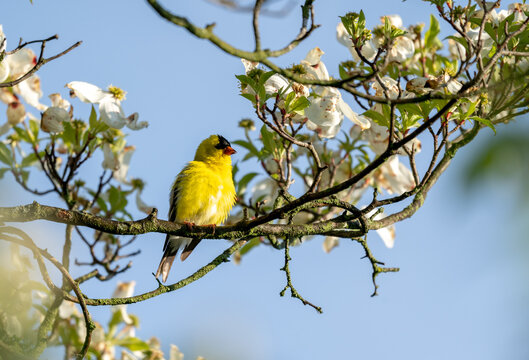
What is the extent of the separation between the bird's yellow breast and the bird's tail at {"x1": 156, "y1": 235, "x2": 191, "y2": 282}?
0.48 meters

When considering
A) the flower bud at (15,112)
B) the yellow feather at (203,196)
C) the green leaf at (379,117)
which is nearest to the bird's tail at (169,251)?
the yellow feather at (203,196)

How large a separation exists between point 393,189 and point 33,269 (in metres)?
2.60

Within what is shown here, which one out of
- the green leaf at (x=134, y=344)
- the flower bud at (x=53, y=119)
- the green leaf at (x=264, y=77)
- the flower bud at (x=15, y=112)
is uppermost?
the flower bud at (x=15, y=112)

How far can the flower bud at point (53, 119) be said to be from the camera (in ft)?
13.7

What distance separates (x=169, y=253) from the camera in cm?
565

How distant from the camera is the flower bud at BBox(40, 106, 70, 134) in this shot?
4.18 metres

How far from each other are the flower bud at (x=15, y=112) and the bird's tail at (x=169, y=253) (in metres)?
1.71

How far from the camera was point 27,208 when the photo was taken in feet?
7.79

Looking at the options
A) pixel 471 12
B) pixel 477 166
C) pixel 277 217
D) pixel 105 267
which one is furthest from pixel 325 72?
pixel 477 166

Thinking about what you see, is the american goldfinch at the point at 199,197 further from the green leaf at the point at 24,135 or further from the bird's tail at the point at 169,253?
the green leaf at the point at 24,135

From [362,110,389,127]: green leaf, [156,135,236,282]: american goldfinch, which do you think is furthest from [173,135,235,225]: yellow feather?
[362,110,389,127]: green leaf

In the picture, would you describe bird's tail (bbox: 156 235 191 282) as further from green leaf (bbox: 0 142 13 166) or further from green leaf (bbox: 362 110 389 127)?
green leaf (bbox: 362 110 389 127)

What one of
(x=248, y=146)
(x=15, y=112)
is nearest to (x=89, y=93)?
(x=15, y=112)

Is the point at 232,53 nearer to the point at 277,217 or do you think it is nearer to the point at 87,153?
the point at 277,217
